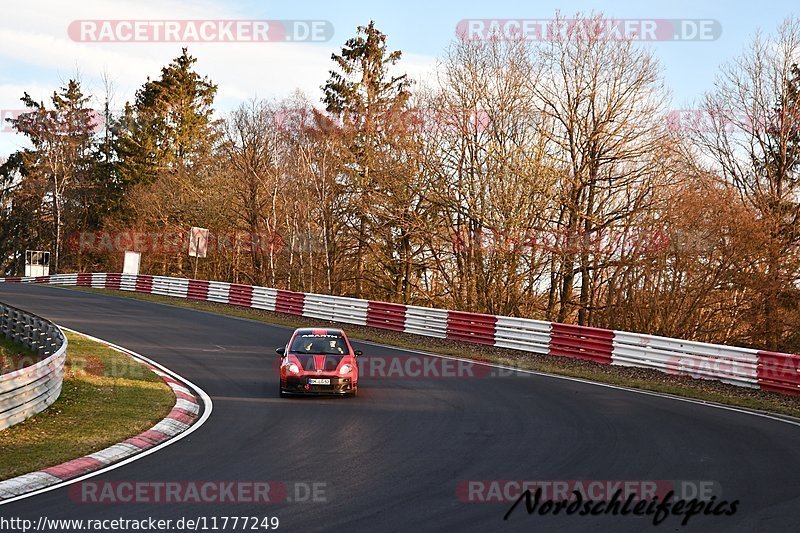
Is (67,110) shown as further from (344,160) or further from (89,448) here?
(89,448)

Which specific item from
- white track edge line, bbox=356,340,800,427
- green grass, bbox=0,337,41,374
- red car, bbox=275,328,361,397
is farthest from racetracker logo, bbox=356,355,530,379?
green grass, bbox=0,337,41,374

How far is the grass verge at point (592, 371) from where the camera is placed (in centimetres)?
1507

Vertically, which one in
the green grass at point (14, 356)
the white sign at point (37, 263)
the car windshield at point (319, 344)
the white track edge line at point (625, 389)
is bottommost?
the green grass at point (14, 356)

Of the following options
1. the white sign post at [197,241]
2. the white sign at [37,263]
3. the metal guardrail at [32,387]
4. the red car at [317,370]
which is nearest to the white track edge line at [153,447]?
the red car at [317,370]

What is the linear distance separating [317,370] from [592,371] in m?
7.76

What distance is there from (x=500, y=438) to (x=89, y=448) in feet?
19.3

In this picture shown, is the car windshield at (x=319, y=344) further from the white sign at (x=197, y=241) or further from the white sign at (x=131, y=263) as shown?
the white sign at (x=131, y=263)

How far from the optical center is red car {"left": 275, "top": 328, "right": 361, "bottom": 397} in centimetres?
1445

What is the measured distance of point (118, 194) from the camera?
6334 cm

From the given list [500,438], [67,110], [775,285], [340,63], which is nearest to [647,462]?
[500,438]

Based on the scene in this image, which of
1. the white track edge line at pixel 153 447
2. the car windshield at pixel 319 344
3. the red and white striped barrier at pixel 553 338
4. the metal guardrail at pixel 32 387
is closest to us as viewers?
the white track edge line at pixel 153 447

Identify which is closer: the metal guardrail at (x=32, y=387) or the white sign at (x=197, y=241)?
the metal guardrail at (x=32, y=387)

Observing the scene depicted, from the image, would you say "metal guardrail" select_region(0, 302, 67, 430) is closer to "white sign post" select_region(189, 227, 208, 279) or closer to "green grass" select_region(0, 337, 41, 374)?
"green grass" select_region(0, 337, 41, 374)

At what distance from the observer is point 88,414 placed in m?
12.6
